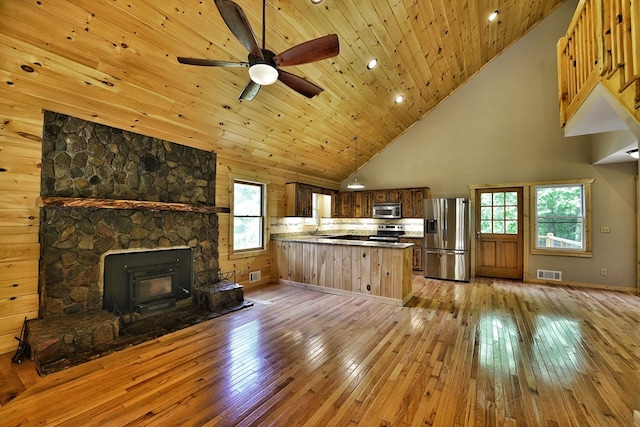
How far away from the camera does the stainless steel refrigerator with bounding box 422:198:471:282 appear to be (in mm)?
6078

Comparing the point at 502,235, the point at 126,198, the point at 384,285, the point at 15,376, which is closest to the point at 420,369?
the point at 384,285

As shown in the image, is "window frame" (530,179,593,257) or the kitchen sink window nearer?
"window frame" (530,179,593,257)

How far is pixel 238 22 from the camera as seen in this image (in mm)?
2004

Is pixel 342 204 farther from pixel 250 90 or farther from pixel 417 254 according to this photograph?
pixel 250 90

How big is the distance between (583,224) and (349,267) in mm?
4946

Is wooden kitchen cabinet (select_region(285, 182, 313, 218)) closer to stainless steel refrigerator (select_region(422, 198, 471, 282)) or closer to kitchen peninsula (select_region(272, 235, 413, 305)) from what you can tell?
kitchen peninsula (select_region(272, 235, 413, 305))

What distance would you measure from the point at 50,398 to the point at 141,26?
3.24 meters

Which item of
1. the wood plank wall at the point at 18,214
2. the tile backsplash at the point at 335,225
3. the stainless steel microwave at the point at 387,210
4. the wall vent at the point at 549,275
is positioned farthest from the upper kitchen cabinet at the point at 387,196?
the wood plank wall at the point at 18,214

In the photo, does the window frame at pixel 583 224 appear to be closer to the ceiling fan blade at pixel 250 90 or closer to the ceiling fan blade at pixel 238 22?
the ceiling fan blade at pixel 250 90

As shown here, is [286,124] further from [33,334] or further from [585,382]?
[585,382]

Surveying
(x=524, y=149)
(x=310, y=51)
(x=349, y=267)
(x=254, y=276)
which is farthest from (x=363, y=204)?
(x=310, y=51)

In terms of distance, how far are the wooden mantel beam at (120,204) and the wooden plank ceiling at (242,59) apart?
1.01 metres

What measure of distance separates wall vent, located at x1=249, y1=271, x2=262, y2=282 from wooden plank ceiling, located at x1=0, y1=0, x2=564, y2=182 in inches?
87.9

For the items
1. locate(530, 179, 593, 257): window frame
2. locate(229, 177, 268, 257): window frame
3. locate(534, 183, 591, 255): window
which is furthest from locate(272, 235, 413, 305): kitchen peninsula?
locate(534, 183, 591, 255): window
